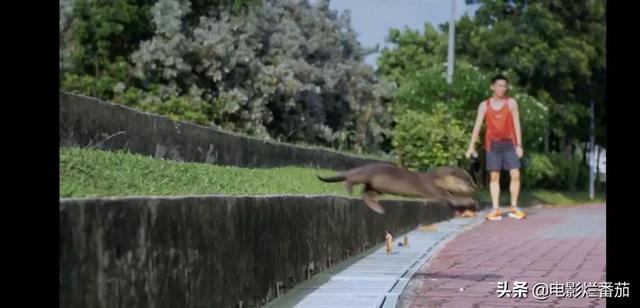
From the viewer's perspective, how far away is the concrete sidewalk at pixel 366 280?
6.54 metres

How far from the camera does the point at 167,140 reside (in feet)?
29.0

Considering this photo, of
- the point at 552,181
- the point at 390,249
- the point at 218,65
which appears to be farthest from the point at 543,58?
the point at 218,65

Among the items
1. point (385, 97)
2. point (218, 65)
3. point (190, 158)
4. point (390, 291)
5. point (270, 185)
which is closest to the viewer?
point (390, 291)

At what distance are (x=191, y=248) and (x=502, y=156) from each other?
1841 mm

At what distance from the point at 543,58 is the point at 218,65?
17.3 m

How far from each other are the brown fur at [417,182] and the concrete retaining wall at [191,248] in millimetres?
505

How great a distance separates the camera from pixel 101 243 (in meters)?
3.71

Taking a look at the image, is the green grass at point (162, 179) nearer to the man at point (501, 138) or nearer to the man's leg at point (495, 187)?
the man's leg at point (495, 187)

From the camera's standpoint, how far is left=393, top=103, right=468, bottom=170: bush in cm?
464

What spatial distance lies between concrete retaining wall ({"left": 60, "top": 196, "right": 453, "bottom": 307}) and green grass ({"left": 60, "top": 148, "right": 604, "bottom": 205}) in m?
0.16

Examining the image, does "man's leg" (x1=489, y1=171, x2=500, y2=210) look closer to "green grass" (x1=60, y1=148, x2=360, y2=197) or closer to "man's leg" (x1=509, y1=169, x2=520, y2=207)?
"man's leg" (x1=509, y1=169, x2=520, y2=207)
